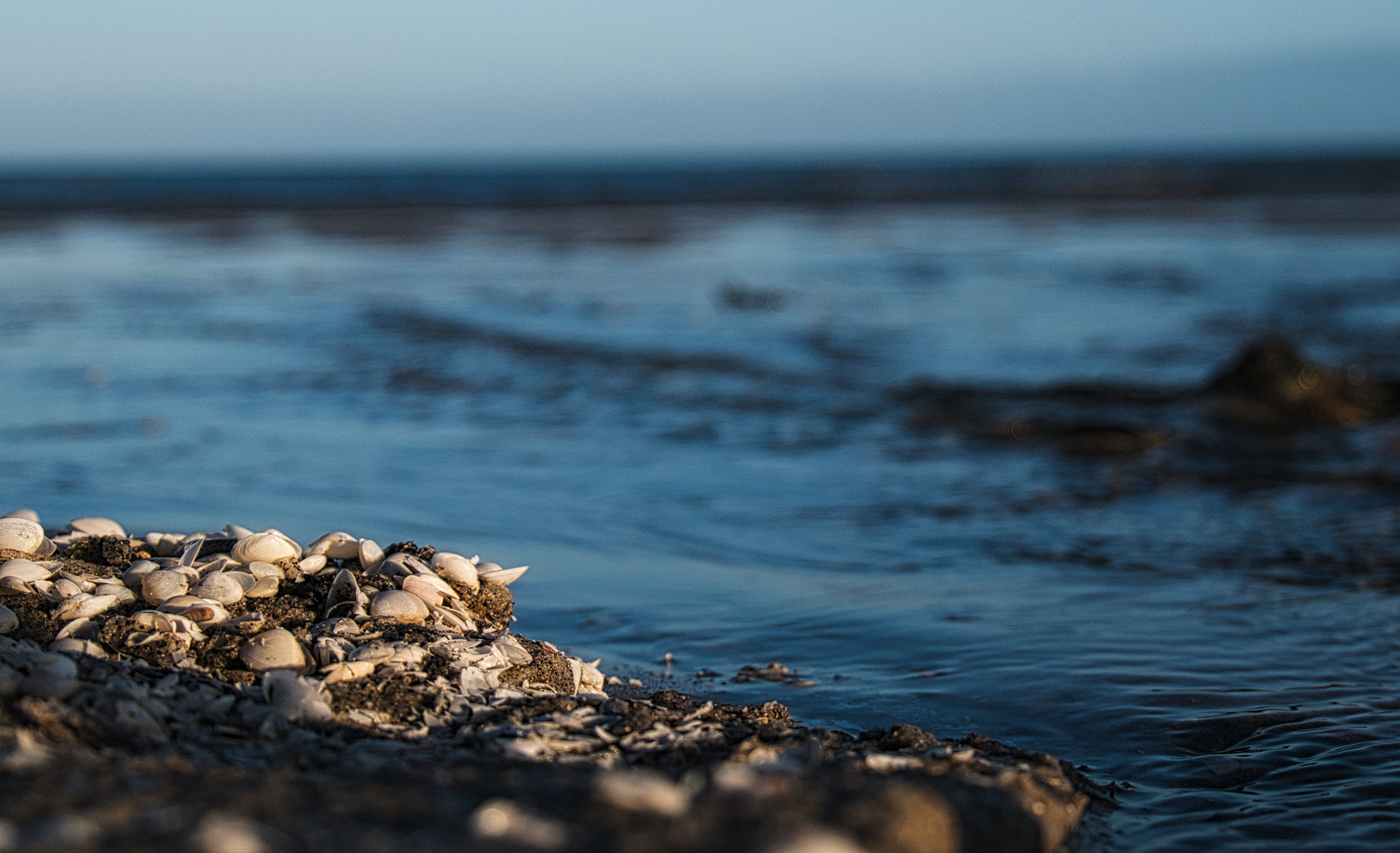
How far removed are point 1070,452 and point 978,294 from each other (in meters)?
8.13

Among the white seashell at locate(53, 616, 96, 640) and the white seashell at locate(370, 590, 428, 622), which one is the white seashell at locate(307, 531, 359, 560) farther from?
the white seashell at locate(53, 616, 96, 640)

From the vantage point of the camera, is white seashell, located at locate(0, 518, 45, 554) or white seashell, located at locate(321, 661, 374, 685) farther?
white seashell, located at locate(0, 518, 45, 554)

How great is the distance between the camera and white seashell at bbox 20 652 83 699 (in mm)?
Answer: 2693

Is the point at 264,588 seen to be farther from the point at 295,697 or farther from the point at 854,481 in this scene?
the point at 854,481

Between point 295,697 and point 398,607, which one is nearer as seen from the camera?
point 295,697

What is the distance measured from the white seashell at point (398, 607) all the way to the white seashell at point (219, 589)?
0.35 m

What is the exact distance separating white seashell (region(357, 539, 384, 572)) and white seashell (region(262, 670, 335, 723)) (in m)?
0.63

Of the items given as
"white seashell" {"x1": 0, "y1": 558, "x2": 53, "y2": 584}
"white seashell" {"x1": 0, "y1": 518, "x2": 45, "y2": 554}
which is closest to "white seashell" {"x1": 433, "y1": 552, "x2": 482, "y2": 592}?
"white seashell" {"x1": 0, "y1": 558, "x2": 53, "y2": 584}

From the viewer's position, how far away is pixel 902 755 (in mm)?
3053

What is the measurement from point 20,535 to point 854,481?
4.34 m

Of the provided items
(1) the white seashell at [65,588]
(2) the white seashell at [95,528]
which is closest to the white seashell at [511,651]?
(1) the white seashell at [65,588]

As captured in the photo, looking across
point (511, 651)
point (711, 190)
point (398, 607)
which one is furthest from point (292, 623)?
point (711, 190)

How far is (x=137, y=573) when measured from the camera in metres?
3.47

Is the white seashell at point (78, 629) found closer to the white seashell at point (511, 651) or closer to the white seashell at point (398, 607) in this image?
the white seashell at point (398, 607)
